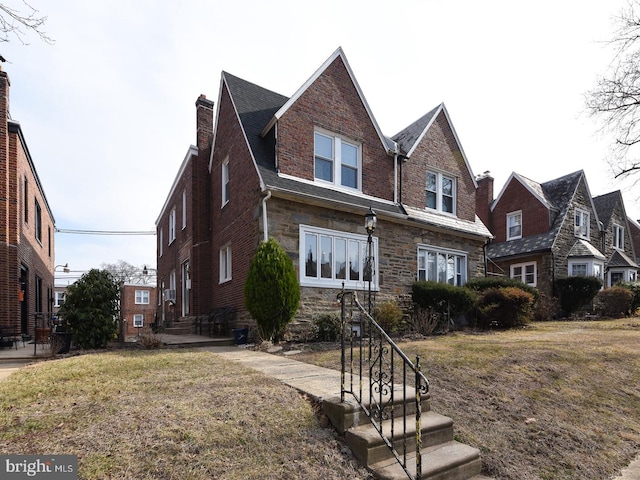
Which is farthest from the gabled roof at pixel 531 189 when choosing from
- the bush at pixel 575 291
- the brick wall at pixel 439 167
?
the brick wall at pixel 439 167

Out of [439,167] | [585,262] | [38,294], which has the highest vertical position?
[439,167]

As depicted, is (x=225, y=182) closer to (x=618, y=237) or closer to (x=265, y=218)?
(x=265, y=218)

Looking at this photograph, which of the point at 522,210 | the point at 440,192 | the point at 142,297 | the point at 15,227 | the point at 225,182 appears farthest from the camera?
the point at 142,297

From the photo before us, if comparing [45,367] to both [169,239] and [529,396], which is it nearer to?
[529,396]

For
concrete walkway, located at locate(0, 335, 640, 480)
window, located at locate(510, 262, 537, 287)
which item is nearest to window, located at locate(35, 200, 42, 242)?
concrete walkway, located at locate(0, 335, 640, 480)

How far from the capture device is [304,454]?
3.50 metres

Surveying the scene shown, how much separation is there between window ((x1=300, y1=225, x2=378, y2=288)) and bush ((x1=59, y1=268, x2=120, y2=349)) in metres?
4.60

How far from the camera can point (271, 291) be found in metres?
9.27

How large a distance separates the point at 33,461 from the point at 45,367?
384cm

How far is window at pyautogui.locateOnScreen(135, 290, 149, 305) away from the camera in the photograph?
3744 cm

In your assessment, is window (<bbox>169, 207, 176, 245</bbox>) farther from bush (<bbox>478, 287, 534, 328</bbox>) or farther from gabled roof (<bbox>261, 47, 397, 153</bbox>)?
bush (<bbox>478, 287, 534, 328</bbox>)

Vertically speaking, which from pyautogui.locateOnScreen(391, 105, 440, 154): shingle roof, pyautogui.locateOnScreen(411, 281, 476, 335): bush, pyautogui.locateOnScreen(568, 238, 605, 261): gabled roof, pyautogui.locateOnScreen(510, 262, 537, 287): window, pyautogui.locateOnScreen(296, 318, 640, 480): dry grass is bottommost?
pyautogui.locateOnScreen(296, 318, 640, 480): dry grass

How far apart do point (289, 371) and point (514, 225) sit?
72.4ft

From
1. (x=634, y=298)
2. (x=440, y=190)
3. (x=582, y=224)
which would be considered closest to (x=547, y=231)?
(x=582, y=224)
